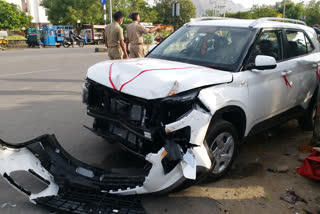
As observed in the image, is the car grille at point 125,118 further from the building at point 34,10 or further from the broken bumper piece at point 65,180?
the building at point 34,10

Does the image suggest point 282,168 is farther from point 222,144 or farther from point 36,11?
point 36,11

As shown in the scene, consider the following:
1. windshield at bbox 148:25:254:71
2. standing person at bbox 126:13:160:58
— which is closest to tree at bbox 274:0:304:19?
standing person at bbox 126:13:160:58

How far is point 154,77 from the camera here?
117 inches

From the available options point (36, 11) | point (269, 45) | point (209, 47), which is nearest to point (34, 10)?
point (36, 11)

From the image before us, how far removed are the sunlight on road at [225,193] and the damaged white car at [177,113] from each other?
0.20m

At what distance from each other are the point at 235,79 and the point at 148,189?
1.53 metres

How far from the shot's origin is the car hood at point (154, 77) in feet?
9.27

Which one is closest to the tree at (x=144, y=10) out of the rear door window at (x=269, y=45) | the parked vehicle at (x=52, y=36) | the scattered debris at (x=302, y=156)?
the parked vehicle at (x=52, y=36)

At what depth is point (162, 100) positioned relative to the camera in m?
2.82

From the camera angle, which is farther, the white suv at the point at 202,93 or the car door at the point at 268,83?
the car door at the point at 268,83

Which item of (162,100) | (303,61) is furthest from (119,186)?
(303,61)

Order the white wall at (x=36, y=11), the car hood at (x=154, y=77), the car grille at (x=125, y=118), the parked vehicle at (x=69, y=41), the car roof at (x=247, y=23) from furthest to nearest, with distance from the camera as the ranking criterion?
the white wall at (x=36, y=11)
the parked vehicle at (x=69, y=41)
the car roof at (x=247, y=23)
the car grille at (x=125, y=118)
the car hood at (x=154, y=77)

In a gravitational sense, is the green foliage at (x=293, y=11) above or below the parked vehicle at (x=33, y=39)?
above

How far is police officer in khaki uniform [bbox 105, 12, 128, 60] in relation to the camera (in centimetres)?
723
